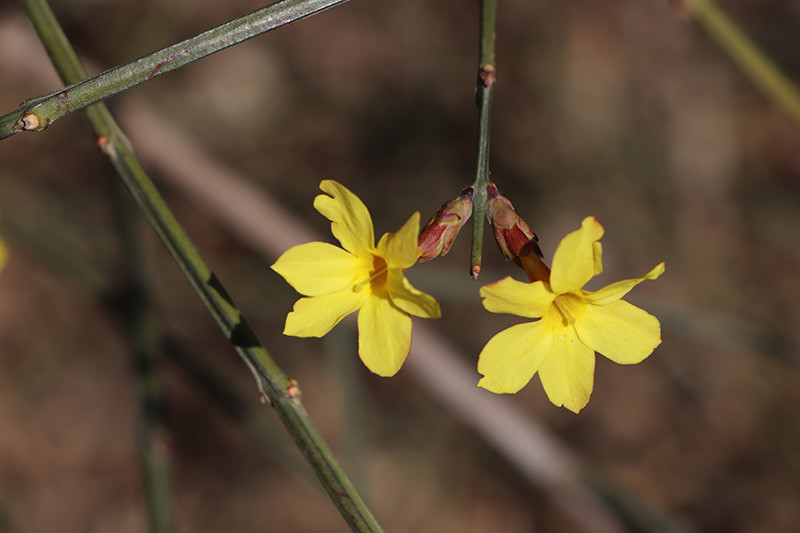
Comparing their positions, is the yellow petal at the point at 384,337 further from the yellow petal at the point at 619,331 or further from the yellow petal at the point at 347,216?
the yellow petal at the point at 619,331

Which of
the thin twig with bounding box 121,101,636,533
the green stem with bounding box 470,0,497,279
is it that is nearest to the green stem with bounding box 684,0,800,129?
the green stem with bounding box 470,0,497,279

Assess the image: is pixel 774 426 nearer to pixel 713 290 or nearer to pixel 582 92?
pixel 713 290

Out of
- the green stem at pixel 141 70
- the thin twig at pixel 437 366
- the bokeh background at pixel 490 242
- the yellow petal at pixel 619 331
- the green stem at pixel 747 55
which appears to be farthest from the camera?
the bokeh background at pixel 490 242

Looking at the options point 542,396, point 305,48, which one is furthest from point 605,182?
point 305,48

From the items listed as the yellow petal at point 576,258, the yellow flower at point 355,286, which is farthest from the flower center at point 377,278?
the yellow petal at point 576,258

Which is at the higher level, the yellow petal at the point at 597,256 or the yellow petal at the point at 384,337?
the yellow petal at the point at 384,337

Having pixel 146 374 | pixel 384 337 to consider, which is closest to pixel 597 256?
pixel 384 337

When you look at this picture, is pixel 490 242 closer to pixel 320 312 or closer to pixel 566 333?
pixel 566 333
